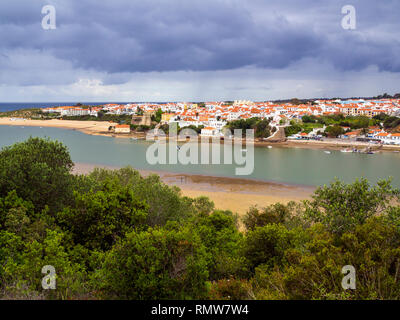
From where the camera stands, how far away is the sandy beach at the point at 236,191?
1947 centimetres

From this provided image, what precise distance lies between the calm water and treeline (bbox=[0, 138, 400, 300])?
53.9 feet

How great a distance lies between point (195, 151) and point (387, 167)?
20884 millimetres

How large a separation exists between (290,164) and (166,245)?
2825cm

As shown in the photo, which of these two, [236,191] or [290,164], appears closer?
[236,191]

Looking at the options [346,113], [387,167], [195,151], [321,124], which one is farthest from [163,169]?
[346,113]

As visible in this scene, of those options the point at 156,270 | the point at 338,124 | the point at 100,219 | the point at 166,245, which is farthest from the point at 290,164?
the point at 338,124

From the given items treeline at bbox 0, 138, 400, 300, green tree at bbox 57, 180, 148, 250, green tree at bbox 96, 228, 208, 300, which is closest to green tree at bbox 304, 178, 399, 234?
treeline at bbox 0, 138, 400, 300

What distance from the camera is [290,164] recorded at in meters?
31.9

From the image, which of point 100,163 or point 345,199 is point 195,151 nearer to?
point 100,163

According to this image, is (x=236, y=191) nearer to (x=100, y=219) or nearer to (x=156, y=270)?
(x=100, y=219)

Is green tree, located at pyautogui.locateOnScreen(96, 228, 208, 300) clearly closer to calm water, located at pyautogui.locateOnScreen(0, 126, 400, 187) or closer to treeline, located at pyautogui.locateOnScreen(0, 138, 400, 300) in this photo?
treeline, located at pyautogui.locateOnScreen(0, 138, 400, 300)

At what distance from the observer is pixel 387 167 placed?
1176 inches

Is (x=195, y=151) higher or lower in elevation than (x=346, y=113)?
lower
